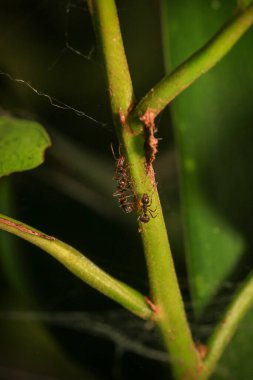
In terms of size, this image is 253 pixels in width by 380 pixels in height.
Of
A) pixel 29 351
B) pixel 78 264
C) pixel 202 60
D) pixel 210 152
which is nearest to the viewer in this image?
pixel 202 60

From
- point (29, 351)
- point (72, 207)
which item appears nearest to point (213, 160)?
point (72, 207)

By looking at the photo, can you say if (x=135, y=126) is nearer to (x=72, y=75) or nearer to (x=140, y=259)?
(x=140, y=259)

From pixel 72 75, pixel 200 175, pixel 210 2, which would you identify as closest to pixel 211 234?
pixel 200 175

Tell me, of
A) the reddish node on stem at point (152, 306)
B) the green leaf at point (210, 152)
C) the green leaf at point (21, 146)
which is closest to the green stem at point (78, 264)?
the reddish node on stem at point (152, 306)

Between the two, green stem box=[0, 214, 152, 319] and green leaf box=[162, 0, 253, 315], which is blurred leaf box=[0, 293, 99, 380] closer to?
green leaf box=[162, 0, 253, 315]

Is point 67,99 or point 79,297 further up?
point 67,99

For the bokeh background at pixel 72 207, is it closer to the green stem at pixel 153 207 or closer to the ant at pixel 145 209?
the green stem at pixel 153 207

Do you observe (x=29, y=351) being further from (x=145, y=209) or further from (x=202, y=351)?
(x=145, y=209)
